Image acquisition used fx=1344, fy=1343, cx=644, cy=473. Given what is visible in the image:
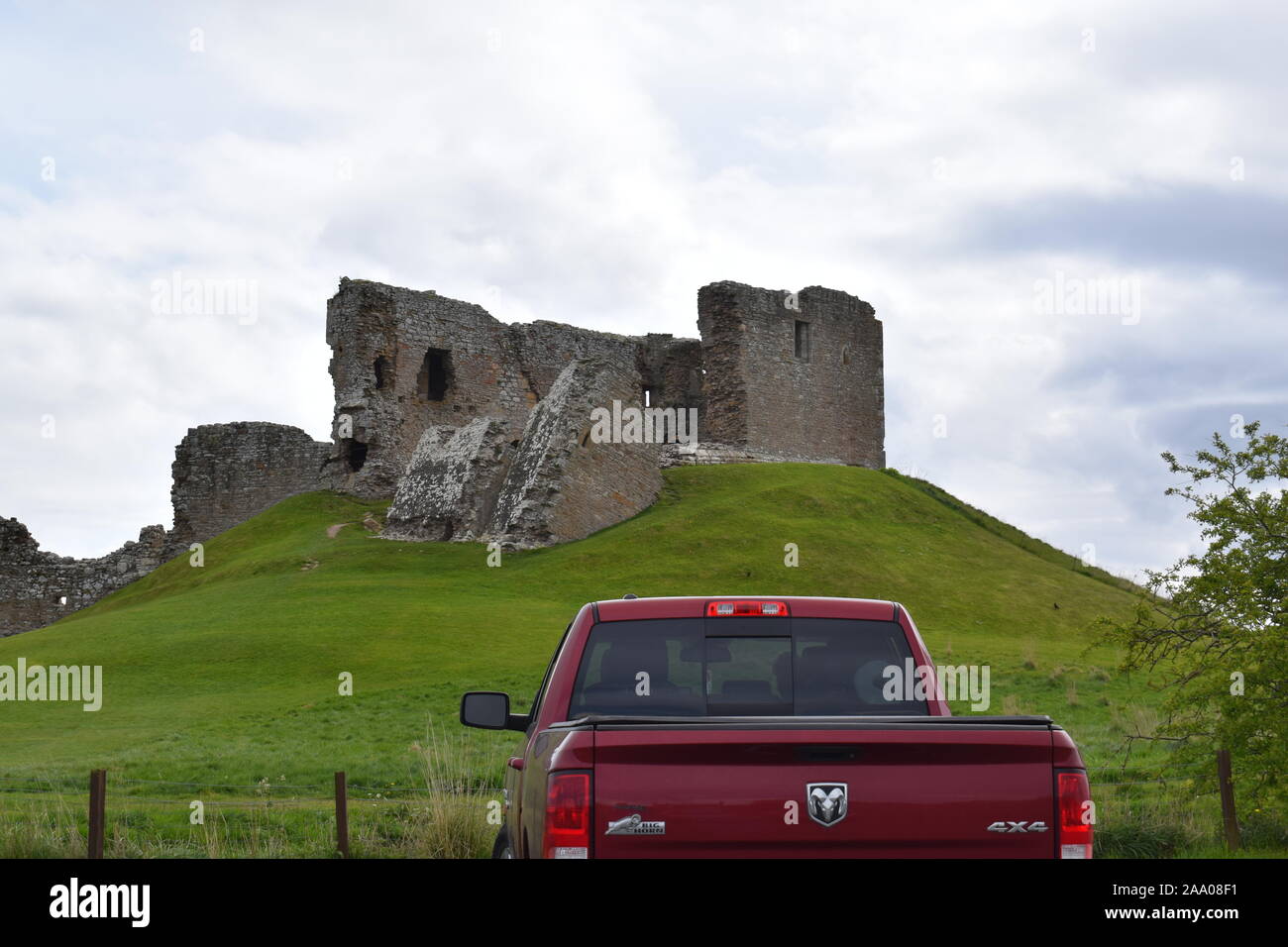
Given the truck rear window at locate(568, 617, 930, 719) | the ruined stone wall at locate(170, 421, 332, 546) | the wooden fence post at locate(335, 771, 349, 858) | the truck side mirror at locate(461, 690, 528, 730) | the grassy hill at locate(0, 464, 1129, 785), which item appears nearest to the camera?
the truck rear window at locate(568, 617, 930, 719)

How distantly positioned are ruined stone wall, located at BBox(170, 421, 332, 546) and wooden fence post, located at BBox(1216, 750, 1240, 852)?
40948 mm

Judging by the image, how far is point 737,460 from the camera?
44406mm

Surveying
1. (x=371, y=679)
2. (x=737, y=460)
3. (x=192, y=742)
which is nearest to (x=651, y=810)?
(x=192, y=742)

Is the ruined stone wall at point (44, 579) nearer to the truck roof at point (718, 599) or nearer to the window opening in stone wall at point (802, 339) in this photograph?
the window opening in stone wall at point (802, 339)

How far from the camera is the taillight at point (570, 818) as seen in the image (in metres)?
4.02

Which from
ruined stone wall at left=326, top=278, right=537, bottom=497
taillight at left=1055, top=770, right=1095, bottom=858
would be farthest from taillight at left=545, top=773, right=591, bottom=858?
ruined stone wall at left=326, top=278, right=537, bottom=497

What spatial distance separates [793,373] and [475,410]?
11524mm

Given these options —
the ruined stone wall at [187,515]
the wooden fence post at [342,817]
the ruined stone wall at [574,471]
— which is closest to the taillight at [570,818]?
the wooden fence post at [342,817]

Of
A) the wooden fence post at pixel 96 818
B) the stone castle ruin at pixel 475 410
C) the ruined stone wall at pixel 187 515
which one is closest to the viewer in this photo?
the wooden fence post at pixel 96 818

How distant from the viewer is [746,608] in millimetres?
5516

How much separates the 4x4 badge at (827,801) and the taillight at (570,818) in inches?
26.3

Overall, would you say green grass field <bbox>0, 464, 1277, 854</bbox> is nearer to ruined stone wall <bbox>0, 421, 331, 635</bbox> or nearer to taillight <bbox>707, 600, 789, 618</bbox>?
taillight <bbox>707, 600, 789, 618</bbox>

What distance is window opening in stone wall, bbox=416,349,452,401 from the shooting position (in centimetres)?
4556
